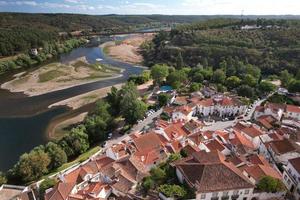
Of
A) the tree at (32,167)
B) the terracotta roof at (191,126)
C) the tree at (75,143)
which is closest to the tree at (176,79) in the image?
the terracotta roof at (191,126)

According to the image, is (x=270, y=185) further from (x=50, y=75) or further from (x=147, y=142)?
(x=50, y=75)

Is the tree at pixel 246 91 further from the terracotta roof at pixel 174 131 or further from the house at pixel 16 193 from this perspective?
the house at pixel 16 193

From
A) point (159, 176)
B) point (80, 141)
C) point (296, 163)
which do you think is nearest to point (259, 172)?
point (296, 163)

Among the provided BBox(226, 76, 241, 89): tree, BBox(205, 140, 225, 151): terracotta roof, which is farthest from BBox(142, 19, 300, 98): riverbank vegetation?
BBox(205, 140, 225, 151): terracotta roof

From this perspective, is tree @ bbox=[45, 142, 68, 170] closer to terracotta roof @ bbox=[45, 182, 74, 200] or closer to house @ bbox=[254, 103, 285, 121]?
terracotta roof @ bbox=[45, 182, 74, 200]

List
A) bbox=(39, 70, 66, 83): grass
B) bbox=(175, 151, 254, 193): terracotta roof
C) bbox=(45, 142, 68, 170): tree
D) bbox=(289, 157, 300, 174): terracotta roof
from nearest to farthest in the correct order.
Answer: bbox=(175, 151, 254, 193): terracotta roof, bbox=(289, 157, 300, 174): terracotta roof, bbox=(45, 142, 68, 170): tree, bbox=(39, 70, 66, 83): grass

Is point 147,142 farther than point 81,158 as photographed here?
No

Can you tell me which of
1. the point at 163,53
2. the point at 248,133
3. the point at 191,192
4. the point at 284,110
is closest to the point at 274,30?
the point at 163,53
